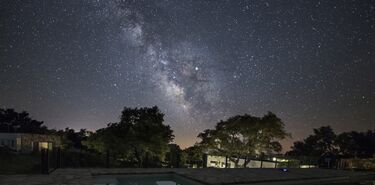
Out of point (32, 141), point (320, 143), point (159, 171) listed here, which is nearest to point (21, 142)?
point (32, 141)

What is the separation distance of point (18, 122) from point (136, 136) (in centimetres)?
3272

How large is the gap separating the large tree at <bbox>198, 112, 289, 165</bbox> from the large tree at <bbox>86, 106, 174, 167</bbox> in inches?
283

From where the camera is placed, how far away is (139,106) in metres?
23.3

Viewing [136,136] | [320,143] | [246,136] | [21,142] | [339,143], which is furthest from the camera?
[320,143]

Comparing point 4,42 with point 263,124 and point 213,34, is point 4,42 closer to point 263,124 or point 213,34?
point 213,34

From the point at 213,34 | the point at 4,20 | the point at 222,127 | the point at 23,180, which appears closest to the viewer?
the point at 23,180

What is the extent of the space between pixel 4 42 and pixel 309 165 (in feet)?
81.4

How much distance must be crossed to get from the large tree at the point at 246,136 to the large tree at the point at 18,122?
2654 centimetres

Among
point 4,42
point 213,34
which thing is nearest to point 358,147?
point 213,34

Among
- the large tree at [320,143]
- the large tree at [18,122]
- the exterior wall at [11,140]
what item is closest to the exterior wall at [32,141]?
the exterior wall at [11,140]

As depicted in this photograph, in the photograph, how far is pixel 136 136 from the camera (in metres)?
21.0

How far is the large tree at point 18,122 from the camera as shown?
4347 centimetres

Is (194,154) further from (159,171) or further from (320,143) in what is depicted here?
(320,143)

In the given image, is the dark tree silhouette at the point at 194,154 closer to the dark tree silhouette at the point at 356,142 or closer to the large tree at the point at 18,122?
the large tree at the point at 18,122
